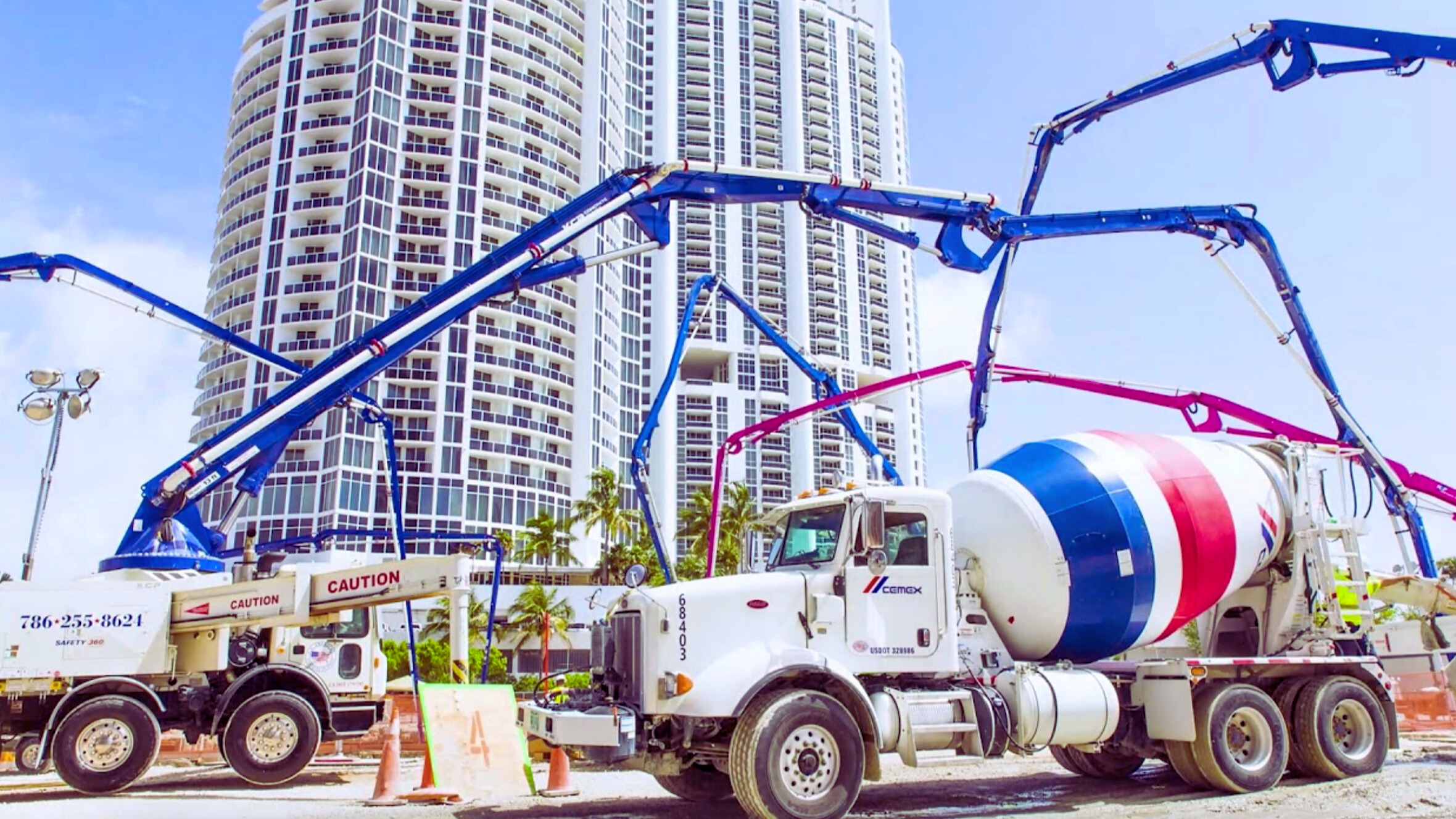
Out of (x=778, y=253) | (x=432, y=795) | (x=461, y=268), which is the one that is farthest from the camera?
(x=778, y=253)

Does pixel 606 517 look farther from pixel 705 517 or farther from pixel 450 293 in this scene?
pixel 450 293

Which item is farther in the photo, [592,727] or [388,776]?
[388,776]

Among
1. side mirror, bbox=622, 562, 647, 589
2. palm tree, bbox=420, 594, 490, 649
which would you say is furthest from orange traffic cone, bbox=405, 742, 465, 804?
palm tree, bbox=420, 594, 490, 649

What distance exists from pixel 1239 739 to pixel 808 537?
622 cm

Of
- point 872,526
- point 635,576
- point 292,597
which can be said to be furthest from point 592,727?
point 292,597

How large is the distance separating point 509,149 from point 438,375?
71.1 ft

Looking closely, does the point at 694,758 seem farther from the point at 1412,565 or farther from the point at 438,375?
the point at 438,375

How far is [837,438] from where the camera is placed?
358 ft

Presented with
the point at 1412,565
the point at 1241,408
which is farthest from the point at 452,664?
the point at 1241,408

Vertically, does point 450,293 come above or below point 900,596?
above

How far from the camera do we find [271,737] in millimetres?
15266

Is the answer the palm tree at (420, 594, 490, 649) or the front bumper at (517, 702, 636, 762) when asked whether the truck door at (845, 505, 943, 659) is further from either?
the palm tree at (420, 594, 490, 649)

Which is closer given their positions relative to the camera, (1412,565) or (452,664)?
(452,664)

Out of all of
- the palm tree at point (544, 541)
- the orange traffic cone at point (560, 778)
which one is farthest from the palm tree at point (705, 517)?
the orange traffic cone at point (560, 778)
